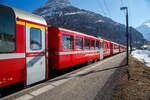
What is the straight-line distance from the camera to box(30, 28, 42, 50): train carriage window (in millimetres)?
4576

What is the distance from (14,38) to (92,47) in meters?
8.24

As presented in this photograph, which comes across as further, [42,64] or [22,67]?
[42,64]

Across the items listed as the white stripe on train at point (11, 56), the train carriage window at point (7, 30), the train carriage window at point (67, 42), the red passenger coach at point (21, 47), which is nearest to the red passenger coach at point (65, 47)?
the train carriage window at point (67, 42)

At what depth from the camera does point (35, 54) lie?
4680mm

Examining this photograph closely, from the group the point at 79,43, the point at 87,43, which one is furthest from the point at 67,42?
the point at 87,43

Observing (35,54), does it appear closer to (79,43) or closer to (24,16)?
(24,16)

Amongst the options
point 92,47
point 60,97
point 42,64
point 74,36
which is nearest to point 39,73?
point 42,64

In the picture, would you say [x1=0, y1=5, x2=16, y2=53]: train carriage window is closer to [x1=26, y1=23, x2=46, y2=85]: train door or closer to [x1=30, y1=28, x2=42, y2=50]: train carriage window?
[x1=26, y1=23, x2=46, y2=85]: train door

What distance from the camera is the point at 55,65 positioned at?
631 cm

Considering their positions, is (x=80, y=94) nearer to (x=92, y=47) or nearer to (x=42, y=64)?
(x=42, y=64)

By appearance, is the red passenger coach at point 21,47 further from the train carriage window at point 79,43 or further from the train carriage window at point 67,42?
the train carriage window at point 79,43

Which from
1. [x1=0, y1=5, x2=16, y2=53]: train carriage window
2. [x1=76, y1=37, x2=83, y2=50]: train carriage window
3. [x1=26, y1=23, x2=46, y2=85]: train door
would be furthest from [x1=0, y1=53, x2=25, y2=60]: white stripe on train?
[x1=76, y1=37, x2=83, y2=50]: train carriage window

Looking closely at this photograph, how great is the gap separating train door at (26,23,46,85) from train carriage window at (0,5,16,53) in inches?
23.0

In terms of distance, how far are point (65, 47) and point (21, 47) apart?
314cm
